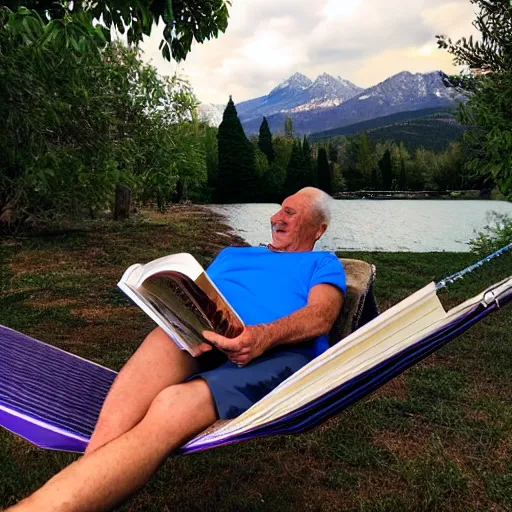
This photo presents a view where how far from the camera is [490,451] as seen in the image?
2.90 m

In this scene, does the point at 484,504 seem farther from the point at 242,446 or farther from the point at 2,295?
the point at 2,295

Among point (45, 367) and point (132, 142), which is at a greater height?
point (132, 142)

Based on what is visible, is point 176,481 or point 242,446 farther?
point 242,446

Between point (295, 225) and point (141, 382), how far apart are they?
0.89 m

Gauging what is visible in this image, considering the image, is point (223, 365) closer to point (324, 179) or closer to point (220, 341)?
point (220, 341)

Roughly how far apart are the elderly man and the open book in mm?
57

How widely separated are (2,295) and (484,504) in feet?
20.2

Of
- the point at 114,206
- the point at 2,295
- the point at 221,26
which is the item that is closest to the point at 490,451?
the point at 221,26

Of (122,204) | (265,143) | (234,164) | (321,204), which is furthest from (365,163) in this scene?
(321,204)

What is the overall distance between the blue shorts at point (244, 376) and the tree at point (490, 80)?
2.96 meters

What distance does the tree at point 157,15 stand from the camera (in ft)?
9.97

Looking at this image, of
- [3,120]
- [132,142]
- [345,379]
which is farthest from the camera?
[132,142]

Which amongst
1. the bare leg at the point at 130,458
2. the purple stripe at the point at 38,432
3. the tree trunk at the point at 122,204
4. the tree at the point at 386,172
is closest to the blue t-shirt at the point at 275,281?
the bare leg at the point at 130,458

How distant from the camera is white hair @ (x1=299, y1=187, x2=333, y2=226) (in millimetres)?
2318
